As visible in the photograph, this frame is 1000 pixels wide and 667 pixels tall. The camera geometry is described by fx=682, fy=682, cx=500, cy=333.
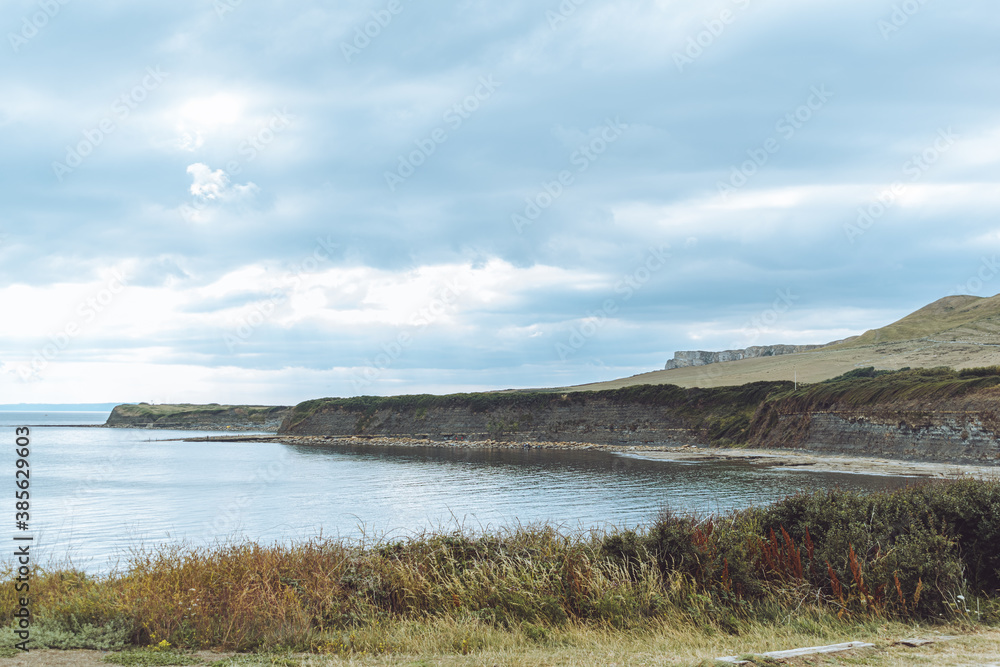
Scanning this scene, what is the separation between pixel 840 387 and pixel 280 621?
6643 cm

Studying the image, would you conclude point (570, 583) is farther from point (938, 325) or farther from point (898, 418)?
point (938, 325)

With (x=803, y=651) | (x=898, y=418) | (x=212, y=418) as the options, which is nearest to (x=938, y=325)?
(x=898, y=418)

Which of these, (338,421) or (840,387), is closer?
(840,387)

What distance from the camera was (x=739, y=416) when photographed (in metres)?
77.4

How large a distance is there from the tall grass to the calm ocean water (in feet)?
10.4

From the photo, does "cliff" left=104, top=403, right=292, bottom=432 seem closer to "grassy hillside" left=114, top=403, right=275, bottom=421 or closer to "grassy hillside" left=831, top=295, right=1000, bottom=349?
"grassy hillside" left=114, top=403, right=275, bottom=421

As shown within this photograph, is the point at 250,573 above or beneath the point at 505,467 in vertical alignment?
above

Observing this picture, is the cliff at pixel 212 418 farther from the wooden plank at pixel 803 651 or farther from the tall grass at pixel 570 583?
the wooden plank at pixel 803 651

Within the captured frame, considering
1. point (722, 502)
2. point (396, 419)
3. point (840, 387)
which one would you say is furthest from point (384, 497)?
point (396, 419)

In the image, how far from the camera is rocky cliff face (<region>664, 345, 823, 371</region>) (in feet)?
549

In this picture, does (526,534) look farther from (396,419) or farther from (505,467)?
(396,419)

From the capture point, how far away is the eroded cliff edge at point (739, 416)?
164ft

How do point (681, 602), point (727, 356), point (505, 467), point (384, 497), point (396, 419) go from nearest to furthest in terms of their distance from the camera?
point (681, 602) < point (384, 497) < point (505, 467) < point (396, 419) < point (727, 356)

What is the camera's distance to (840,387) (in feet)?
214
